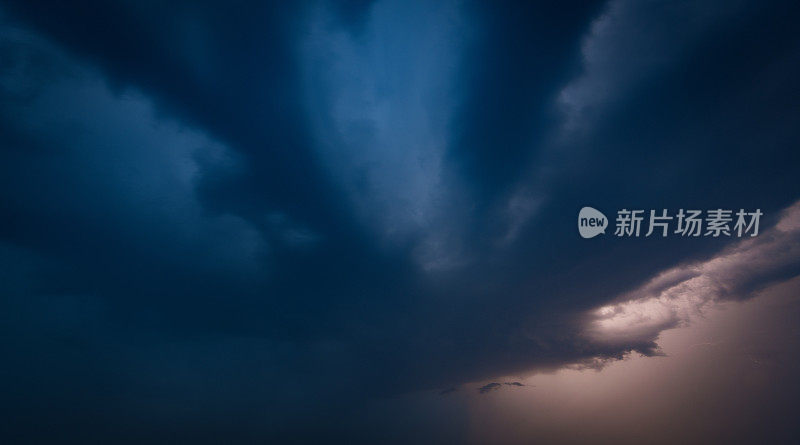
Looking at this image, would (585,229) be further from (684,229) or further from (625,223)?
(684,229)

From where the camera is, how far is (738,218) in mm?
18375

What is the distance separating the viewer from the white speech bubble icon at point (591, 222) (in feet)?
65.8

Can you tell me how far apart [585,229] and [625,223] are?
1998 mm

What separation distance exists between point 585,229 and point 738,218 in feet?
24.6

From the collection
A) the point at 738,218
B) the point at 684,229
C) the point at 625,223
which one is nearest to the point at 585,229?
the point at 625,223

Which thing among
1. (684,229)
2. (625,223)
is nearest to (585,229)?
(625,223)

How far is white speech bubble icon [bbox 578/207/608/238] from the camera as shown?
20.0 metres

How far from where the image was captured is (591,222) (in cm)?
2036

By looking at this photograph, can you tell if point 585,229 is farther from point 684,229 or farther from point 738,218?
point 738,218

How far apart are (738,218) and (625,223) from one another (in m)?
5.72

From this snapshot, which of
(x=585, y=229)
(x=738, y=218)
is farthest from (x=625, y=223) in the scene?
(x=738, y=218)

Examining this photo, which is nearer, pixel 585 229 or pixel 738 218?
pixel 738 218

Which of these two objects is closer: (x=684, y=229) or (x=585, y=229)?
(x=684, y=229)

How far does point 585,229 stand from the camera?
2012 cm
